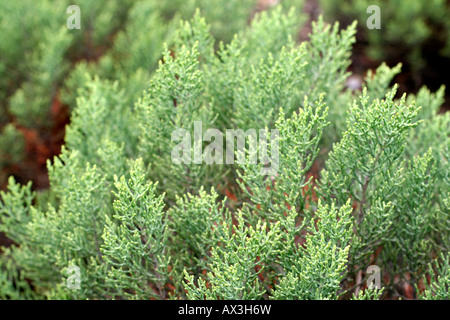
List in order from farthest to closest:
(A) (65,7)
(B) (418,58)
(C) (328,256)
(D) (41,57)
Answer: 1. (B) (418,58)
2. (A) (65,7)
3. (D) (41,57)
4. (C) (328,256)

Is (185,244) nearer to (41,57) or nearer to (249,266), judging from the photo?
(249,266)

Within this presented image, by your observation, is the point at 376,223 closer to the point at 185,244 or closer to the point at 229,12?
the point at 185,244

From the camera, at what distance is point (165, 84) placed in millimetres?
2680

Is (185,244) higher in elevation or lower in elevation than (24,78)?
lower

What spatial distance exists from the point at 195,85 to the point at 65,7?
3.70 meters

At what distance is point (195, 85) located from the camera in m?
2.69

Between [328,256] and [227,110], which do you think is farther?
[227,110]

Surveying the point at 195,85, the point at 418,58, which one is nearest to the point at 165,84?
the point at 195,85

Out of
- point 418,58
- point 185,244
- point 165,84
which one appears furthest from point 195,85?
point 418,58

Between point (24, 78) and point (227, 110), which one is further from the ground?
point (24, 78)

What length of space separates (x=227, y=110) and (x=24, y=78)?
3136 mm
